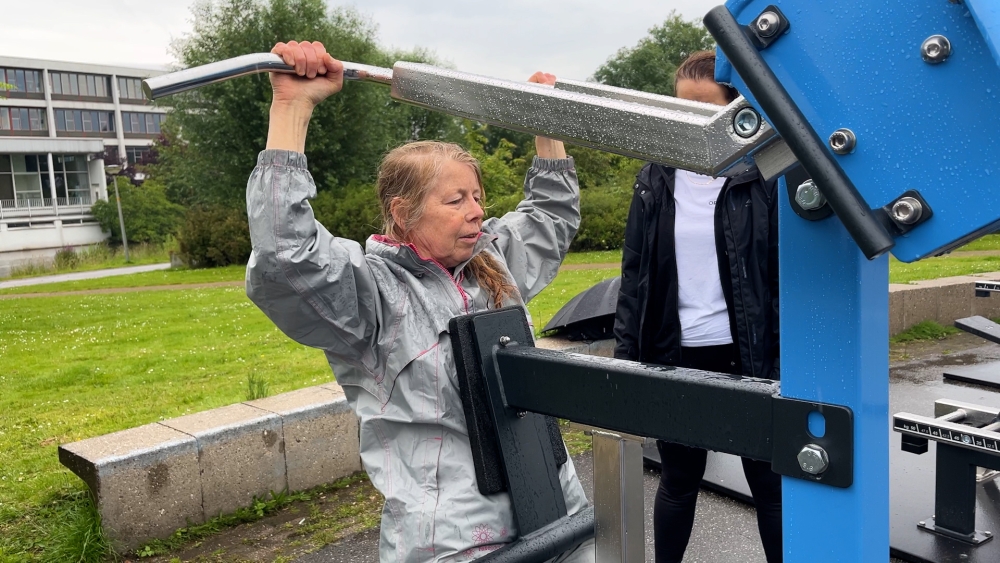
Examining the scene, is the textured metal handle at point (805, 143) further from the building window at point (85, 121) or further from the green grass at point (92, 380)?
the building window at point (85, 121)

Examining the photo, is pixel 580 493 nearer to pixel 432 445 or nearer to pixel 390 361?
pixel 432 445

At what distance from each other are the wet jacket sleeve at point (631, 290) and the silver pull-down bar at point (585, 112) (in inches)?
58.2

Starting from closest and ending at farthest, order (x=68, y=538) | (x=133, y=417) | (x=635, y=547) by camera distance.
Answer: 1. (x=635, y=547)
2. (x=68, y=538)
3. (x=133, y=417)

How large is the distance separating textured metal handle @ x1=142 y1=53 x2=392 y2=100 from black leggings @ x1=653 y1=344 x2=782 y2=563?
154 cm

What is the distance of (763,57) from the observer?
0.88 meters

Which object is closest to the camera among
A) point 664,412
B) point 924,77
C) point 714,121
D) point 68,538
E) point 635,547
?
point 924,77

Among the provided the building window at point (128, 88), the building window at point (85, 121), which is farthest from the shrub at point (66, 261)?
the building window at point (128, 88)

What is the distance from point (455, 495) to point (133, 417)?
4.24 meters

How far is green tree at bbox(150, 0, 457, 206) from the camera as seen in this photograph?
85.7 ft

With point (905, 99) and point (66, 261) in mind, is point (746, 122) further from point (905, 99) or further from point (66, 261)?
point (66, 261)

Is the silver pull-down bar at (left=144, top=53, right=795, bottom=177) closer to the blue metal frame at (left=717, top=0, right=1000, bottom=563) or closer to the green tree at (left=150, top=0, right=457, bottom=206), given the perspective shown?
the blue metal frame at (left=717, top=0, right=1000, bottom=563)

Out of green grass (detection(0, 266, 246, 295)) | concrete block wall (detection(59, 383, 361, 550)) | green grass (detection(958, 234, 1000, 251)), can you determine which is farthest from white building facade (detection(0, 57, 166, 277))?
concrete block wall (detection(59, 383, 361, 550))

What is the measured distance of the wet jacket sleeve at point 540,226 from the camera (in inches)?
80.0

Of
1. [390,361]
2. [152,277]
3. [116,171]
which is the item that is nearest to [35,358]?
[390,361]
